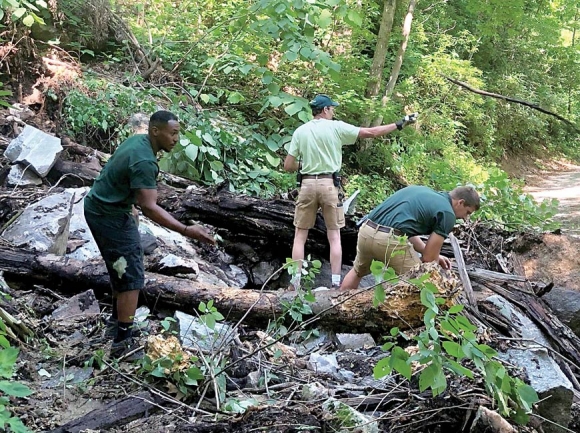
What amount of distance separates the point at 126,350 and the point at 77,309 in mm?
1019

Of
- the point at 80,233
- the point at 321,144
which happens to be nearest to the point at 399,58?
the point at 321,144

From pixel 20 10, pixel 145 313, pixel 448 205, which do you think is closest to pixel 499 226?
pixel 448 205

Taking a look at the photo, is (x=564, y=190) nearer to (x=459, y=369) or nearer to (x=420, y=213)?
(x=420, y=213)

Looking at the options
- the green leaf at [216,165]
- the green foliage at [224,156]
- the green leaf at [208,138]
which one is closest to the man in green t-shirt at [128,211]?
the green foliage at [224,156]

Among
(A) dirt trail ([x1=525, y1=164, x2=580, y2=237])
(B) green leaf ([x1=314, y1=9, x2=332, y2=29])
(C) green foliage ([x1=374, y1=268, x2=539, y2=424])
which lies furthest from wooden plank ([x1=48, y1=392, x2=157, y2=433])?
(A) dirt trail ([x1=525, y1=164, x2=580, y2=237])

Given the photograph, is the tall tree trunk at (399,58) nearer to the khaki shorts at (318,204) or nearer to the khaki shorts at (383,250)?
the khaki shorts at (318,204)

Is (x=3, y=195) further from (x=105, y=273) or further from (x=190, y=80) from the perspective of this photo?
(x=190, y=80)

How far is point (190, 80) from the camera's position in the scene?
466 inches

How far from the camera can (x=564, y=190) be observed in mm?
16359

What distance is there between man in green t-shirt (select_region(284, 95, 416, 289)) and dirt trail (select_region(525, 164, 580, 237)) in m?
5.65

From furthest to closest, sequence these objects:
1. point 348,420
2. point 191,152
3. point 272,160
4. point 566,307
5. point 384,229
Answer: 1. point 272,160
2. point 191,152
3. point 566,307
4. point 384,229
5. point 348,420

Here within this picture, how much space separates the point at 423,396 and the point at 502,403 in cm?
51

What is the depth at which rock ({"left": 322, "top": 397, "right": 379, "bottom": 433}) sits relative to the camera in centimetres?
281

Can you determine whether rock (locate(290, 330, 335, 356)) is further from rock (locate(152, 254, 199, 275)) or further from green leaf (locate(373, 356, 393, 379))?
green leaf (locate(373, 356, 393, 379))
